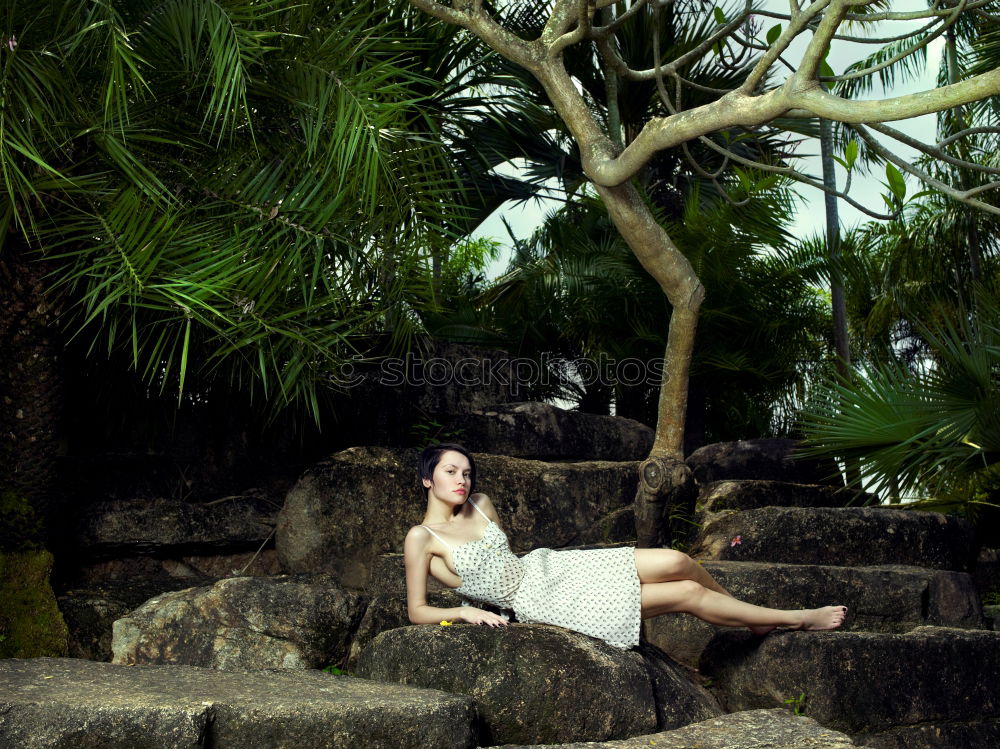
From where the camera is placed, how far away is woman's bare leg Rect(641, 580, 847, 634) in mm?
4133

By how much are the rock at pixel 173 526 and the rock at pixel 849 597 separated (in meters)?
2.48

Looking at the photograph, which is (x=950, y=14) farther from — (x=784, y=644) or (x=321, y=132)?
(x=321, y=132)

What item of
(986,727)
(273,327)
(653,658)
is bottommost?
(986,727)

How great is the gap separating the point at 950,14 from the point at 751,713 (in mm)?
2983

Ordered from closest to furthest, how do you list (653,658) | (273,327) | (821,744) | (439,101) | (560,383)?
(821,744) < (653,658) < (273,327) < (439,101) < (560,383)

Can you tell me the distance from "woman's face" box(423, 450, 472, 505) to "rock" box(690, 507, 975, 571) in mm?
2081

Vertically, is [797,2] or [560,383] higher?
[797,2]

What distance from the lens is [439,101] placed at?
8633 millimetres

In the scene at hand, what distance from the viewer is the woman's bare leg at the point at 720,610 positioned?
4.13m

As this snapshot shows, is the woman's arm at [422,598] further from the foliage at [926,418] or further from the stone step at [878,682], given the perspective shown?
the foliage at [926,418]

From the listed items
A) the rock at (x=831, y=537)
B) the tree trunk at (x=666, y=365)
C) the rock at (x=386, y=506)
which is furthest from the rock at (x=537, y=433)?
the rock at (x=831, y=537)

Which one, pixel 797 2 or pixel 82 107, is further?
pixel 82 107

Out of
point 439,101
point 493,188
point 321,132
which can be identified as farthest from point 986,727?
point 493,188

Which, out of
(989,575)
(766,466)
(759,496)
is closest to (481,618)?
(759,496)
